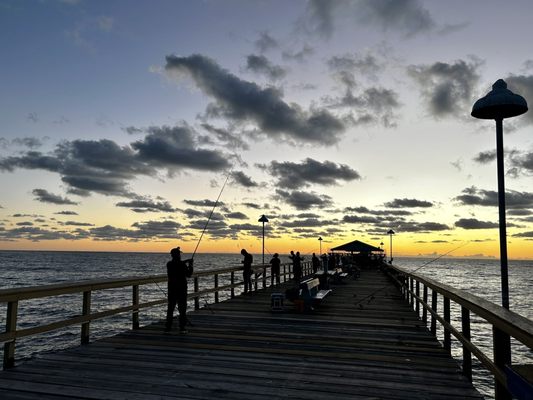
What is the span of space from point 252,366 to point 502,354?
3.47 metres

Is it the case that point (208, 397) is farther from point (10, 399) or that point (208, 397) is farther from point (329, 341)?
point (329, 341)

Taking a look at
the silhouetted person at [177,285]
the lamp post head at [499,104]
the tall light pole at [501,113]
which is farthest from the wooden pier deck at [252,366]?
the lamp post head at [499,104]

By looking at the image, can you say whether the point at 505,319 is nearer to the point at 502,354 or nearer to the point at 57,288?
the point at 502,354

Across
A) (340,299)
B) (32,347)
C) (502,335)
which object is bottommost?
(32,347)

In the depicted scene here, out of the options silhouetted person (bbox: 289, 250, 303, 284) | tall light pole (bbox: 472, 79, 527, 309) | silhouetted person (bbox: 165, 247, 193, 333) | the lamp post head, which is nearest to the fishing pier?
silhouetted person (bbox: 165, 247, 193, 333)

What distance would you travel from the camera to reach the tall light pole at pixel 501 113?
22.2 ft

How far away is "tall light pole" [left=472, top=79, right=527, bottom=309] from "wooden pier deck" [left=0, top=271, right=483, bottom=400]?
1.76m

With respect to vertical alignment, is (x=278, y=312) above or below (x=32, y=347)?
above

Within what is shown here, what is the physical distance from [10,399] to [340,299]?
1235 cm

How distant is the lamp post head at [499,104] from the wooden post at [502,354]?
14.1ft

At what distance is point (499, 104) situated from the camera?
6.88 metres

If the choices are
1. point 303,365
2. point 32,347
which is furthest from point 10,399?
point 32,347

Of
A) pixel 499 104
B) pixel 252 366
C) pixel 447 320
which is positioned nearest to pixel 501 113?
pixel 499 104

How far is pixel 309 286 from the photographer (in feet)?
42.2
